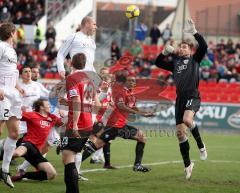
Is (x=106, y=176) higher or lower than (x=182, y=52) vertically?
lower

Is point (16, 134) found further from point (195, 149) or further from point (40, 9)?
point (40, 9)

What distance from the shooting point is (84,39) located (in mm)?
12711

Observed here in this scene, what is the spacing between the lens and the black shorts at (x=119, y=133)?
44.0 ft

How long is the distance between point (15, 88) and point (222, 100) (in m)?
17.2

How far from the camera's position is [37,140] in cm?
1179

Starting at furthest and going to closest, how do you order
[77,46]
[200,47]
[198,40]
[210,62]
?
[210,62], [77,46], [200,47], [198,40]

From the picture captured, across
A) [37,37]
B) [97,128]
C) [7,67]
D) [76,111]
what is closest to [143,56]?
[37,37]

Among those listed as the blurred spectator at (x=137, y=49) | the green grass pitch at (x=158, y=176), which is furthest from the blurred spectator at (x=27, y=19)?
the green grass pitch at (x=158, y=176)

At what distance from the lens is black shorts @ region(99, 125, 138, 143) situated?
13.4 meters

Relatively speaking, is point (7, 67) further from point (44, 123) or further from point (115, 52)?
point (115, 52)

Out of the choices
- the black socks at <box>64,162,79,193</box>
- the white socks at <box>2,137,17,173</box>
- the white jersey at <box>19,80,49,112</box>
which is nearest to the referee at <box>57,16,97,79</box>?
the white socks at <box>2,137,17,173</box>

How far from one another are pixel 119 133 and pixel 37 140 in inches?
88.4

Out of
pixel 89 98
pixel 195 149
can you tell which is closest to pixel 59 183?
pixel 89 98

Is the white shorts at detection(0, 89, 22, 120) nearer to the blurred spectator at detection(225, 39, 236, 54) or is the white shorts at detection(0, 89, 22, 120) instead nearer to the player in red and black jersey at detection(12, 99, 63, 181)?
the player in red and black jersey at detection(12, 99, 63, 181)
